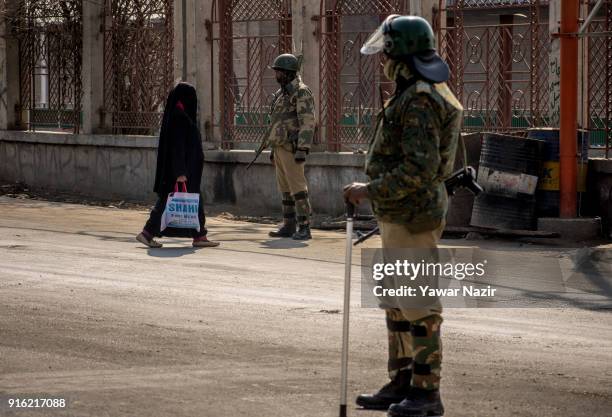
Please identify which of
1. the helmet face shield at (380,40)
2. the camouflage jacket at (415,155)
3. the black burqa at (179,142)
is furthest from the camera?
the black burqa at (179,142)

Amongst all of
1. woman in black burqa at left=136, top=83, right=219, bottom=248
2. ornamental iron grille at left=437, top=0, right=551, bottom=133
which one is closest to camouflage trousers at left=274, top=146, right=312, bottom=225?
woman in black burqa at left=136, top=83, right=219, bottom=248

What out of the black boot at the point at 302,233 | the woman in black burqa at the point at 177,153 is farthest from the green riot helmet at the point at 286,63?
the black boot at the point at 302,233

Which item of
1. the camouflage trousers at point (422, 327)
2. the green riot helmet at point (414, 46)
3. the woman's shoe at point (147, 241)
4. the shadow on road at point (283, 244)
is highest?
the green riot helmet at point (414, 46)

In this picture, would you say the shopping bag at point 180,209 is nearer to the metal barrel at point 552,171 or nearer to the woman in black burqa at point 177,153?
the woman in black burqa at point 177,153

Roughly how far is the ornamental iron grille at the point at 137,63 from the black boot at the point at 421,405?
46.7ft

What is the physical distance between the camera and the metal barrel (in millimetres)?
14172

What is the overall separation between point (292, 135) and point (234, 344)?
6421 mm

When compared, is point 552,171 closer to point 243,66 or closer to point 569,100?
point 569,100

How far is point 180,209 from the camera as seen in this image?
13031 mm

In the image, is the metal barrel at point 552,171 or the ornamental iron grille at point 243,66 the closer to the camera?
the metal barrel at point 552,171

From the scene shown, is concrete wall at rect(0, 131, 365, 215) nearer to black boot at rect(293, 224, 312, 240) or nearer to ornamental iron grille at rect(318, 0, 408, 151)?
ornamental iron grille at rect(318, 0, 408, 151)

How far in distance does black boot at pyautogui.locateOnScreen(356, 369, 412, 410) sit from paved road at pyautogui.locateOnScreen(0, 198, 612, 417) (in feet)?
0.28

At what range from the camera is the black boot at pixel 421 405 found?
5766mm

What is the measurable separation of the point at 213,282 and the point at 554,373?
4209 millimetres
